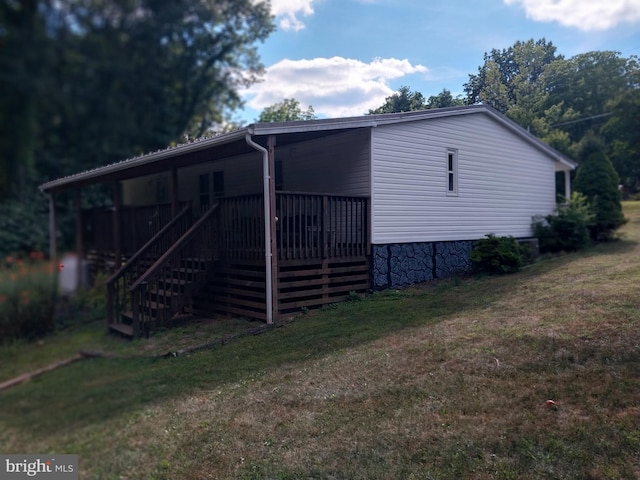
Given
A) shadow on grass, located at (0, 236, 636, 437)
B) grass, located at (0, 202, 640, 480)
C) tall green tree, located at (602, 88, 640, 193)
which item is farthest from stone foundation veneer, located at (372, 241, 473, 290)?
tall green tree, located at (602, 88, 640, 193)

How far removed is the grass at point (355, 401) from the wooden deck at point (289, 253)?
78 centimetres

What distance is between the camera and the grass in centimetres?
179

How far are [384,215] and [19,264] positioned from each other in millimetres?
7937

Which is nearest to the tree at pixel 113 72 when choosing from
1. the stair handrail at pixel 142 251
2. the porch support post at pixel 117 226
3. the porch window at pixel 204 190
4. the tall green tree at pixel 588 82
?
the porch support post at pixel 117 226

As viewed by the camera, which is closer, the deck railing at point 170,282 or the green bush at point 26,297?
the green bush at point 26,297

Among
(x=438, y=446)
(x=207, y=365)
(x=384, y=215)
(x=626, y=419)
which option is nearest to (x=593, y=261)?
(x=384, y=215)

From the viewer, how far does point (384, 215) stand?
919 cm

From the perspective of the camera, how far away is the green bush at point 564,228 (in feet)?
37.2

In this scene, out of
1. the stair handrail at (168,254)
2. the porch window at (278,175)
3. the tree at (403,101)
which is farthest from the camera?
the porch window at (278,175)

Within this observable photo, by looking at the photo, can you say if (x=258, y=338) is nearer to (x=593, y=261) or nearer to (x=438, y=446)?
(x=438, y=446)

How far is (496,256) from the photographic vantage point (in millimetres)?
9211

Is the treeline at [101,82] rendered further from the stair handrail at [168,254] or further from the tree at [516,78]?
the tree at [516,78]

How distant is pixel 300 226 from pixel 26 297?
6385 mm
